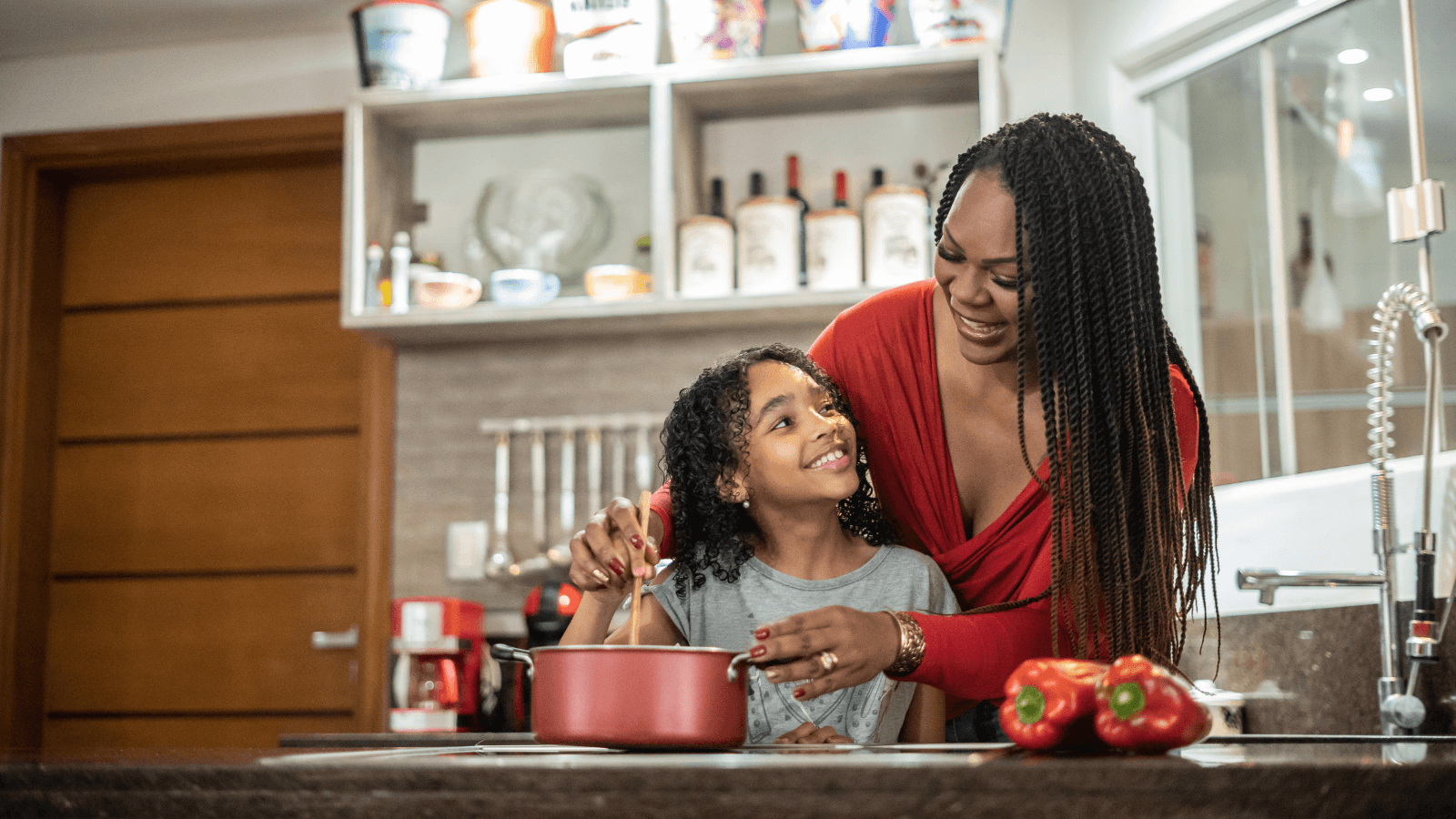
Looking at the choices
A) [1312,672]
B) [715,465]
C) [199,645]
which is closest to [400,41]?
[199,645]

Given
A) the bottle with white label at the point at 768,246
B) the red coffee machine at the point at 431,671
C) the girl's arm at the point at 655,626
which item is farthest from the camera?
the bottle with white label at the point at 768,246

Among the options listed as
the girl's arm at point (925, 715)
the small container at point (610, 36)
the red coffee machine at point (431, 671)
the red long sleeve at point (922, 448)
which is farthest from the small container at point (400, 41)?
the girl's arm at point (925, 715)

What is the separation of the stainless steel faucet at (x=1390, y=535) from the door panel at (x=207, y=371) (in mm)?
2197

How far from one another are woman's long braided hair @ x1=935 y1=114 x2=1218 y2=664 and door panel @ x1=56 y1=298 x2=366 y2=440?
213 centimetres

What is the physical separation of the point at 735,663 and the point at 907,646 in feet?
0.79

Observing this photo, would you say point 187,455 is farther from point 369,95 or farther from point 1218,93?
point 1218,93

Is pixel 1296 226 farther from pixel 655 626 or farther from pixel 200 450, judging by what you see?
pixel 200 450

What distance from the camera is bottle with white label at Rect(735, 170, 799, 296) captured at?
2578mm

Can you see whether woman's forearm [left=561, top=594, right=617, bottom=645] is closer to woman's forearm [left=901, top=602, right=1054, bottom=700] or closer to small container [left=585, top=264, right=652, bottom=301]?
woman's forearm [left=901, top=602, right=1054, bottom=700]

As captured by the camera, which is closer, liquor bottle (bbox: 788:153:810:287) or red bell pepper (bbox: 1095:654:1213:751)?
red bell pepper (bbox: 1095:654:1213:751)

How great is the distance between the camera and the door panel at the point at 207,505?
305cm

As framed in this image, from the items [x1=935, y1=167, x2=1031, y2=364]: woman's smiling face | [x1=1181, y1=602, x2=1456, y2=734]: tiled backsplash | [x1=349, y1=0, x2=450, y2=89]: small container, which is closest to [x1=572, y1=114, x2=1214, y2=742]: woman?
[x1=935, y1=167, x2=1031, y2=364]: woman's smiling face

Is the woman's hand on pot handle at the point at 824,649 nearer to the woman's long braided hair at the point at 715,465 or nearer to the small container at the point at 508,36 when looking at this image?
the woman's long braided hair at the point at 715,465

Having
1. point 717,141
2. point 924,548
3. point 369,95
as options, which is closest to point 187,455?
point 369,95
